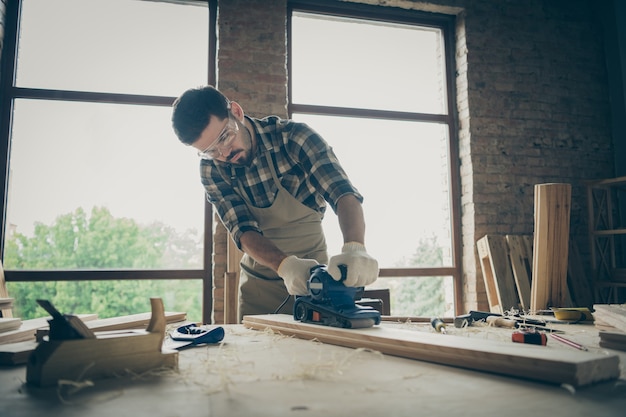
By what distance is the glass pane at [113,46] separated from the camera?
380cm

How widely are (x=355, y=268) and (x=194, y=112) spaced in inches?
36.3

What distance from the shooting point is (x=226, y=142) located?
80.9 inches

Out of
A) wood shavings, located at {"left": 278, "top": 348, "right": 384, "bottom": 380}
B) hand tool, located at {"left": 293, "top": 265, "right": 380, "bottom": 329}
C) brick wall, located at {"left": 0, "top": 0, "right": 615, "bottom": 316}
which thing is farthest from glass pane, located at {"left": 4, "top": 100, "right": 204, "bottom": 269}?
wood shavings, located at {"left": 278, "top": 348, "right": 384, "bottom": 380}

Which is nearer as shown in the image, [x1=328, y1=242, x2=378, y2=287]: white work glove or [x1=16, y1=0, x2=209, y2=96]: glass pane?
[x1=328, y1=242, x2=378, y2=287]: white work glove

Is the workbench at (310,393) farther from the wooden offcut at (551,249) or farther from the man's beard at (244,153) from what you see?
the wooden offcut at (551,249)

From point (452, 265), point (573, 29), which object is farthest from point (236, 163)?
point (573, 29)

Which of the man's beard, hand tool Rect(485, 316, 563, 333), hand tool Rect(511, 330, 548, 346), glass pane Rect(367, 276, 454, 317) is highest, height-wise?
the man's beard

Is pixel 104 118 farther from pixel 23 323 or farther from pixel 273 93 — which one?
pixel 23 323

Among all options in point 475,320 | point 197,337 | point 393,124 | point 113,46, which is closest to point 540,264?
point 475,320

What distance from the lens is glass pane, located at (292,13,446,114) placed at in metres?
4.29

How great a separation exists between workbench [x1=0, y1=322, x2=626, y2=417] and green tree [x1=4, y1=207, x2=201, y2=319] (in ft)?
9.06

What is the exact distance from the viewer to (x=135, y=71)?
3930mm

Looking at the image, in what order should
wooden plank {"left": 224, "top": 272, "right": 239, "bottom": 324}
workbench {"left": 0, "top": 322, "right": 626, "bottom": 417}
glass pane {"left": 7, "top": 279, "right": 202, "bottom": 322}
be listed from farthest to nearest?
glass pane {"left": 7, "top": 279, "right": 202, "bottom": 322} < wooden plank {"left": 224, "top": 272, "right": 239, "bottom": 324} < workbench {"left": 0, "top": 322, "right": 626, "bottom": 417}

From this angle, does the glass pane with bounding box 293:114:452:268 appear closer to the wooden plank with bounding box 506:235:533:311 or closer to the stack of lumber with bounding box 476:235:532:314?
the stack of lumber with bounding box 476:235:532:314
